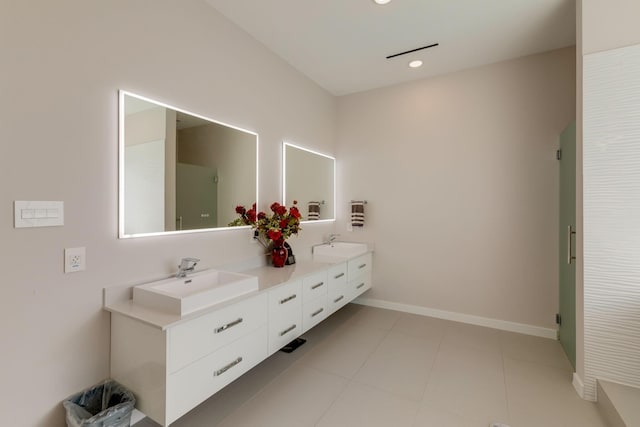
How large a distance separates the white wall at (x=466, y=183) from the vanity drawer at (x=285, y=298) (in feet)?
5.72

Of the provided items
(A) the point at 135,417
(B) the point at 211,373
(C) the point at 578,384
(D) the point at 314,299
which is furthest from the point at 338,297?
(C) the point at 578,384

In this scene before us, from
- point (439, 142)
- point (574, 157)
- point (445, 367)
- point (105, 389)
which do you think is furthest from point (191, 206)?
point (574, 157)

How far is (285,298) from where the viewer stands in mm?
2072

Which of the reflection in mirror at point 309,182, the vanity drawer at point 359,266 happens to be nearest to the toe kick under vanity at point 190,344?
the vanity drawer at point 359,266

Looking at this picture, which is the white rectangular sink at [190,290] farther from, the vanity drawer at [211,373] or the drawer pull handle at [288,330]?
the drawer pull handle at [288,330]

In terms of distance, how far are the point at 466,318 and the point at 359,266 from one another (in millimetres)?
1335

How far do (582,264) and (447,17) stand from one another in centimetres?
214

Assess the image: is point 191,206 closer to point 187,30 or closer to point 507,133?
point 187,30

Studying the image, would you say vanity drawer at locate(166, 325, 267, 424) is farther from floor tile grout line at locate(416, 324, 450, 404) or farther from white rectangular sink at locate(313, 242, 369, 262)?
white rectangular sink at locate(313, 242, 369, 262)

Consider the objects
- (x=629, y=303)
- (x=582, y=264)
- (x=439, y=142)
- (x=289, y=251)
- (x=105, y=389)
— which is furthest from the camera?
(x=439, y=142)

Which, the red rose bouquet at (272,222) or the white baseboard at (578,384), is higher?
the red rose bouquet at (272,222)

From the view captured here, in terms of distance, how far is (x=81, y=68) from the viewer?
4.80 feet

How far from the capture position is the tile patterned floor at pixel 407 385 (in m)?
1.76

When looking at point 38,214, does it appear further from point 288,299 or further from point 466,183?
point 466,183
